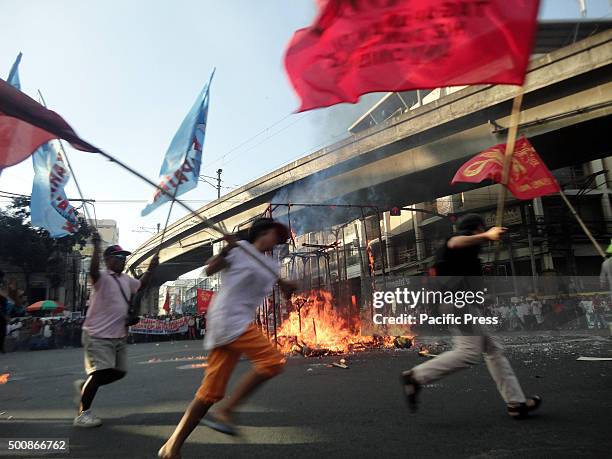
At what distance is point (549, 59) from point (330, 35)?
376 inches

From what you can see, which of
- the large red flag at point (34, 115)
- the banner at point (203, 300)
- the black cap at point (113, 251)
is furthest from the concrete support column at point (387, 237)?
the large red flag at point (34, 115)

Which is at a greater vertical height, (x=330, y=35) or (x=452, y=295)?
(x=330, y=35)

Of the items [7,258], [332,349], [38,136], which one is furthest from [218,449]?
[7,258]

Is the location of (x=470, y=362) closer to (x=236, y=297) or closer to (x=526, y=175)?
(x=236, y=297)

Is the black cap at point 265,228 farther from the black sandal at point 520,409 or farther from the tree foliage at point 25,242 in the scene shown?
the tree foliage at point 25,242

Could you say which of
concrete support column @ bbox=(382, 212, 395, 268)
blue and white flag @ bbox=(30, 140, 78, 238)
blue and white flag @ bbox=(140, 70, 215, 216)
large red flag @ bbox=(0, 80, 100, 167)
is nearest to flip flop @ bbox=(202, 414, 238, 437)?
A: large red flag @ bbox=(0, 80, 100, 167)

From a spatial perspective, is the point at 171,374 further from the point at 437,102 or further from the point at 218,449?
the point at 437,102

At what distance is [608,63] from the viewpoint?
9.70m

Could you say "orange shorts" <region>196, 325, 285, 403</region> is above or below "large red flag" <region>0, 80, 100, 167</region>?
below

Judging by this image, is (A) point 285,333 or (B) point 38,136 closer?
→ (B) point 38,136

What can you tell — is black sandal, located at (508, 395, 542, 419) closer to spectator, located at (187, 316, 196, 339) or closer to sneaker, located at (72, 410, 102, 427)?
sneaker, located at (72, 410, 102, 427)

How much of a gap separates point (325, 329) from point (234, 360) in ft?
26.6

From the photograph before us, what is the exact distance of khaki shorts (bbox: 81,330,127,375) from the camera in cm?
402

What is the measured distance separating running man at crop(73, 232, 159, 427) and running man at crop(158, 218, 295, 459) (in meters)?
1.33
